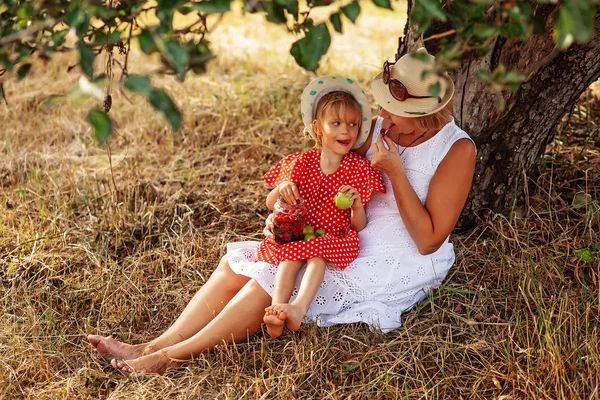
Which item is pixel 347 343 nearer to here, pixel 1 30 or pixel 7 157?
pixel 1 30

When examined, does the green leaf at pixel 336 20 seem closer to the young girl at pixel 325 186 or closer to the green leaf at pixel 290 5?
the green leaf at pixel 290 5

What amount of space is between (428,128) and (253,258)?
94cm

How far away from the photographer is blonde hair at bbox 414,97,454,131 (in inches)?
123

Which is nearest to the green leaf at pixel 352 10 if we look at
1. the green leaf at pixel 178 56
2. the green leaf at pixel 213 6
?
the green leaf at pixel 213 6

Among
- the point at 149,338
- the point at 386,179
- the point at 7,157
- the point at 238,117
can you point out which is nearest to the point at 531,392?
the point at 386,179

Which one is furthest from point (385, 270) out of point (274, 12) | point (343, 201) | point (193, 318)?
point (274, 12)

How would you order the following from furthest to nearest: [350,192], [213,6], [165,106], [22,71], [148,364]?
1. [350,192]
2. [148,364]
3. [22,71]
4. [213,6]
5. [165,106]

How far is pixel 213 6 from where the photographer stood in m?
1.74

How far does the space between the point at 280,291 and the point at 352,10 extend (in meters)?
1.46

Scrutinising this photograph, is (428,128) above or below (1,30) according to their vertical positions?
below

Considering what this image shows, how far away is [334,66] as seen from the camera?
5750mm

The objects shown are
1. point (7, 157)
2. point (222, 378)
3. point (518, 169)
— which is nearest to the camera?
point (222, 378)

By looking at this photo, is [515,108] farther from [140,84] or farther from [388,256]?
[140,84]

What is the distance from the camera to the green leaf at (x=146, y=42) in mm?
1740
